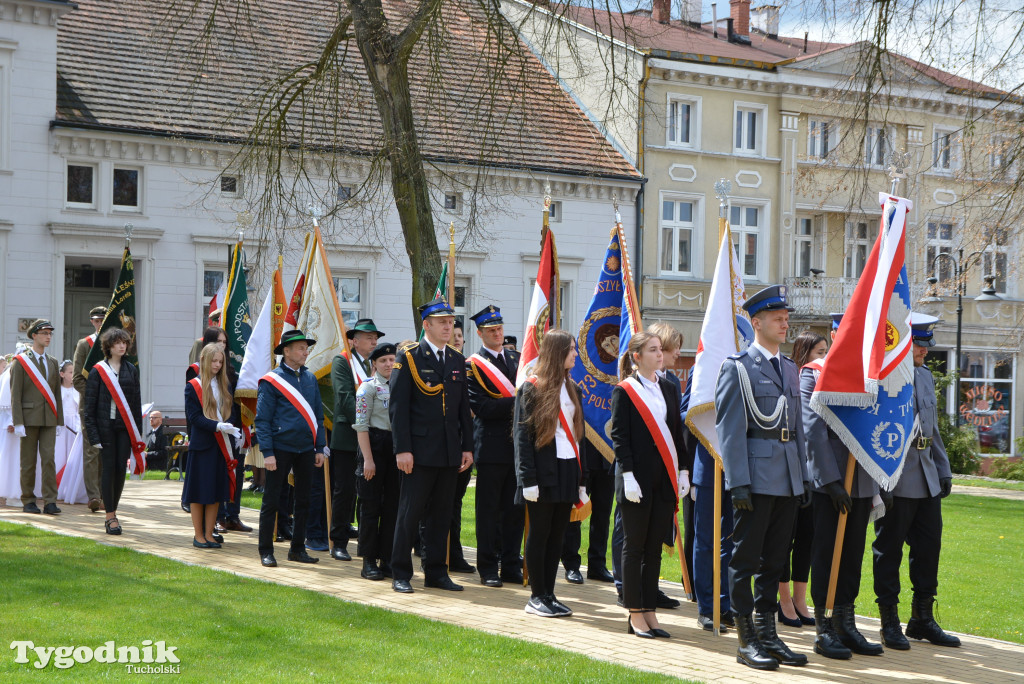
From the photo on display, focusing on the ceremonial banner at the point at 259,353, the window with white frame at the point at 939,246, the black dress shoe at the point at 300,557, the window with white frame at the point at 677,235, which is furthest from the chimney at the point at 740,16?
the black dress shoe at the point at 300,557

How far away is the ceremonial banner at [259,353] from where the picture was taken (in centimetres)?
1287

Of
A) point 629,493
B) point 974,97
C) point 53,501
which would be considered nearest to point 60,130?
point 53,501

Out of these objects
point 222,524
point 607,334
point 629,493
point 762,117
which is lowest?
point 222,524

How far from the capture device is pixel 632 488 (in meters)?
8.06

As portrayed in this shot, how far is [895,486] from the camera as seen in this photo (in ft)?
26.5

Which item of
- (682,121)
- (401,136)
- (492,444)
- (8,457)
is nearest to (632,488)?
(492,444)

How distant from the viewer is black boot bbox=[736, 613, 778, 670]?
732 centimetres

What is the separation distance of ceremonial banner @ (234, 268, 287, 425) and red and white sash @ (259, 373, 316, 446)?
1.67m

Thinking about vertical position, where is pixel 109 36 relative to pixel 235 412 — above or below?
above

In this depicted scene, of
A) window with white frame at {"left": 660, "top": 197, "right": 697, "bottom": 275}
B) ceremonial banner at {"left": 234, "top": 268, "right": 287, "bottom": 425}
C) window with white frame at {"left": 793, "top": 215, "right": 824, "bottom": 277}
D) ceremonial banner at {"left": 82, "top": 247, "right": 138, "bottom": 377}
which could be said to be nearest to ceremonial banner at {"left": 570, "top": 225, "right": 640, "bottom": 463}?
ceremonial banner at {"left": 234, "top": 268, "right": 287, "bottom": 425}

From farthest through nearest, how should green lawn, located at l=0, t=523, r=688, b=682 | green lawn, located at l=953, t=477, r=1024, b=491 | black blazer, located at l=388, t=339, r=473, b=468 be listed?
green lawn, located at l=953, t=477, r=1024, b=491 < black blazer, located at l=388, t=339, r=473, b=468 < green lawn, located at l=0, t=523, r=688, b=682

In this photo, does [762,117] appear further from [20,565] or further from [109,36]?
[20,565]

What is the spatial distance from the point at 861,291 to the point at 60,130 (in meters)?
19.8

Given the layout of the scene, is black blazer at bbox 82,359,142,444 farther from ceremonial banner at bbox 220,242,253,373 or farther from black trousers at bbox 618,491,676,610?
black trousers at bbox 618,491,676,610
